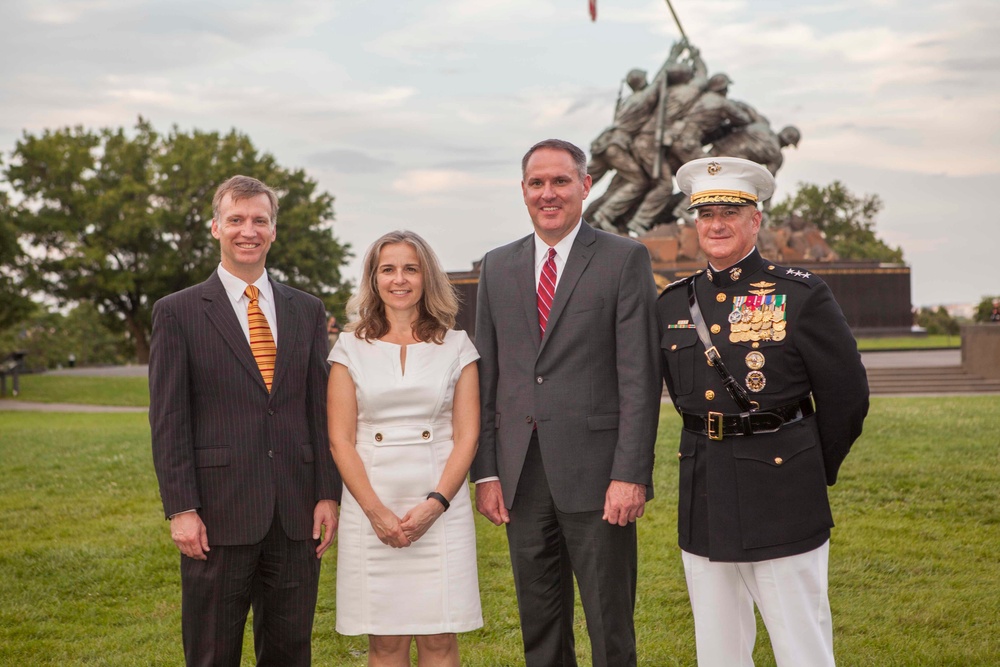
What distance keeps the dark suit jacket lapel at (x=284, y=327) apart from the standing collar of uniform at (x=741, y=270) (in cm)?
173

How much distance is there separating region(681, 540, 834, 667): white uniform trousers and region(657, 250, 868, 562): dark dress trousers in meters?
0.07

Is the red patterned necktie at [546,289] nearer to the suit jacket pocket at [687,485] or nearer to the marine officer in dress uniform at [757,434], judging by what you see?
the marine officer in dress uniform at [757,434]

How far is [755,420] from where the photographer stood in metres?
3.60

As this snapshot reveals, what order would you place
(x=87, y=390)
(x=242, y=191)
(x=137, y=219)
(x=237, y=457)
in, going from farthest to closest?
(x=137, y=219) < (x=87, y=390) < (x=242, y=191) < (x=237, y=457)

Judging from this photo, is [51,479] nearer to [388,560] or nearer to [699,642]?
[388,560]

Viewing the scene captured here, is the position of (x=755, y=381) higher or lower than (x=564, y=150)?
lower

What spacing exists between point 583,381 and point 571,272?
463 millimetres

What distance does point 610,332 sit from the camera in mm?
3980

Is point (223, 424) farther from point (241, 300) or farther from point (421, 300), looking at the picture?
point (421, 300)

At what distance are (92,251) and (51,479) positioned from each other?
28798mm

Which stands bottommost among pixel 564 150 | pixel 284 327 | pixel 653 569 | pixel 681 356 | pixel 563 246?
pixel 653 569

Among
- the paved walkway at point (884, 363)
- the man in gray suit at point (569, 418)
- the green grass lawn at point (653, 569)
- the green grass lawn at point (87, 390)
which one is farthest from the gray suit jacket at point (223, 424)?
the green grass lawn at point (87, 390)

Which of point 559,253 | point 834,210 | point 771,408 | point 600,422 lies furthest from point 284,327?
point 834,210

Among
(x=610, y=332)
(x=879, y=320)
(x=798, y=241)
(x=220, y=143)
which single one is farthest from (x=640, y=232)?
(x=610, y=332)
